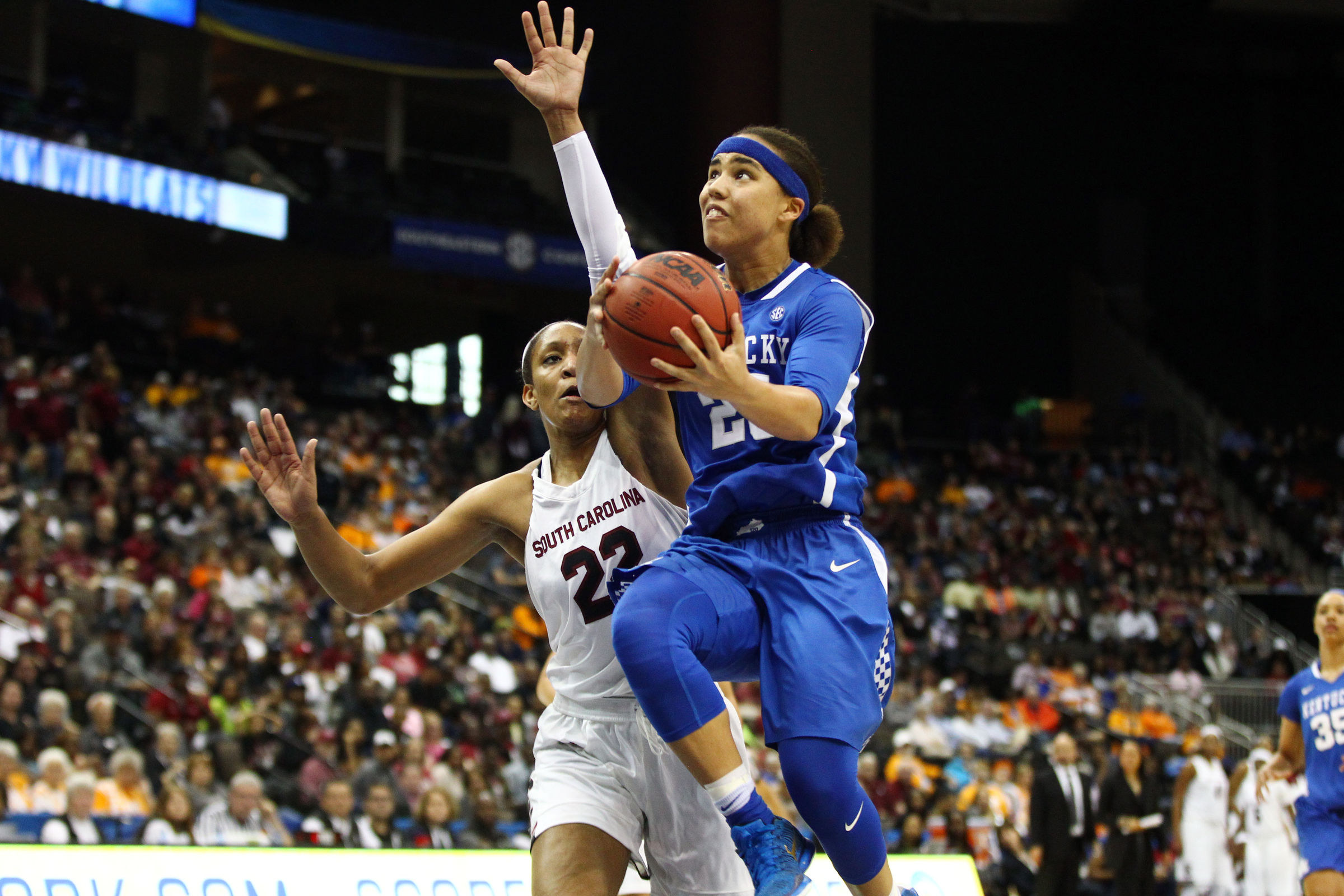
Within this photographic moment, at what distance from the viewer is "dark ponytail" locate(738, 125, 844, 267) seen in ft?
13.2

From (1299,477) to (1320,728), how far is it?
2085cm

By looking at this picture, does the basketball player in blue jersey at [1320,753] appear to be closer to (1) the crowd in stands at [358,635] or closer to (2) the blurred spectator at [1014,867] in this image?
(2) the blurred spectator at [1014,867]

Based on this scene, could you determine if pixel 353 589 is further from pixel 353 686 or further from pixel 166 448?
pixel 166 448

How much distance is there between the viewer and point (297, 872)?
20.0 feet

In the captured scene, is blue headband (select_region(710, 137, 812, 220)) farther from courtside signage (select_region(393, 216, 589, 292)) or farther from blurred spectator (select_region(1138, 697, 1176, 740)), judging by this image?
courtside signage (select_region(393, 216, 589, 292))

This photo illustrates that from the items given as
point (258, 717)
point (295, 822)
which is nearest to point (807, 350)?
point (295, 822)

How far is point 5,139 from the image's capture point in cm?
2016

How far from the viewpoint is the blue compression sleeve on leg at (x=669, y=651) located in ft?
10.9

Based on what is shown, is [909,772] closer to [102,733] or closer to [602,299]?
[102,733]

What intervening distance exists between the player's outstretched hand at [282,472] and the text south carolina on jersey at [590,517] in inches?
27.7

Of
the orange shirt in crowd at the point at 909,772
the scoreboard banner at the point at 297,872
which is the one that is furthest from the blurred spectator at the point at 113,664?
the orange shirt in crowd at the point at 909,772

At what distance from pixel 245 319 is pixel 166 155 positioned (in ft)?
16.5

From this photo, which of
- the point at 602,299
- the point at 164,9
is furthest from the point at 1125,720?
the point at 164,9

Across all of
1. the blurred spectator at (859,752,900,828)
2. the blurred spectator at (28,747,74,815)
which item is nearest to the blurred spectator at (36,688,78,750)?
the blurred spectator at (28,747,74,815)
